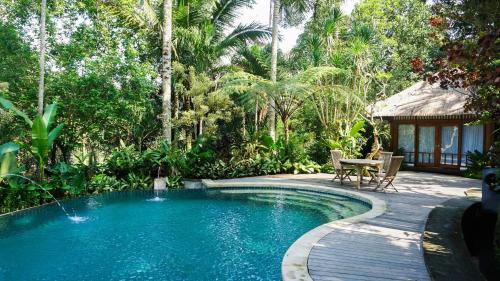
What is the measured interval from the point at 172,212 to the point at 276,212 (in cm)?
228

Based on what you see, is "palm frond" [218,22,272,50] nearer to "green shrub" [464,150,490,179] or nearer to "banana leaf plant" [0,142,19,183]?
"green shrub" [464,150,490,179]

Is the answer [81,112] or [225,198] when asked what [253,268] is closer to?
[225,198]

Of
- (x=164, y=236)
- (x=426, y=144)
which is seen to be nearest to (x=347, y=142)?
(x=426, y=144)

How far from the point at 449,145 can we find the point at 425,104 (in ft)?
6.07

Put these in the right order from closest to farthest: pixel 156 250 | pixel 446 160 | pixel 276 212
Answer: pixel 156 250
pixel 276 212
pixel 446 160

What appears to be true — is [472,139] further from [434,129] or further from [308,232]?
[308,232]

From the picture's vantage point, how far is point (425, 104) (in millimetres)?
14852

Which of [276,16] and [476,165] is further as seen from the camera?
[276,16]

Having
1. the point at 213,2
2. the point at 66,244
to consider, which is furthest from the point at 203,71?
the point at 66,244

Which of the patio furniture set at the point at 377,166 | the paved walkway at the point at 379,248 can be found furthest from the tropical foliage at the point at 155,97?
the paved walkway at the point at 379,248

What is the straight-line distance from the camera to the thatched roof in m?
13.9

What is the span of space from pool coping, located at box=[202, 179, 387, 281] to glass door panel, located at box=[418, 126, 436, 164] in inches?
298

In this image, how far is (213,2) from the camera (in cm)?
1494

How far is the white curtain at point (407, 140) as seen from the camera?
1581cm
